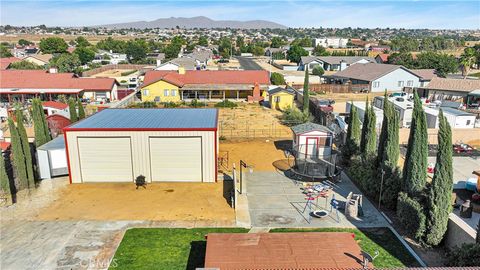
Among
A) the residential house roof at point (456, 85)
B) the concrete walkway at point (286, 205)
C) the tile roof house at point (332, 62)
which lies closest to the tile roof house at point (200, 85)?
the residential house roof at point (456, 85)

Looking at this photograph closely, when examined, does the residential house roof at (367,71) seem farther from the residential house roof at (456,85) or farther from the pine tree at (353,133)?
the pine tree at (353,133)

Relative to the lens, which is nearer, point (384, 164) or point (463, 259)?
point (463, 259)

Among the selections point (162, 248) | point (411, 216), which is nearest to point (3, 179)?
point (162, 248)

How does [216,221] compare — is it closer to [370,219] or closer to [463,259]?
[370,219]

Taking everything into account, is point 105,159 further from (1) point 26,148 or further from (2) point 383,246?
(2) point 383,246

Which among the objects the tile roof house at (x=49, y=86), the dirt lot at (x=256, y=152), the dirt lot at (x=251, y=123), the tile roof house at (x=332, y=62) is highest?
the tile roof house at (x=332, y=62)

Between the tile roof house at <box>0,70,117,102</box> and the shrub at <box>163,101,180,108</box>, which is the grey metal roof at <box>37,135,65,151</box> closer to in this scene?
the shrub at <box>163,101,180,108</box>

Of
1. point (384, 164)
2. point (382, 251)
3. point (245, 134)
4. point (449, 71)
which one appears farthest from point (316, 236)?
point (449, 71)
